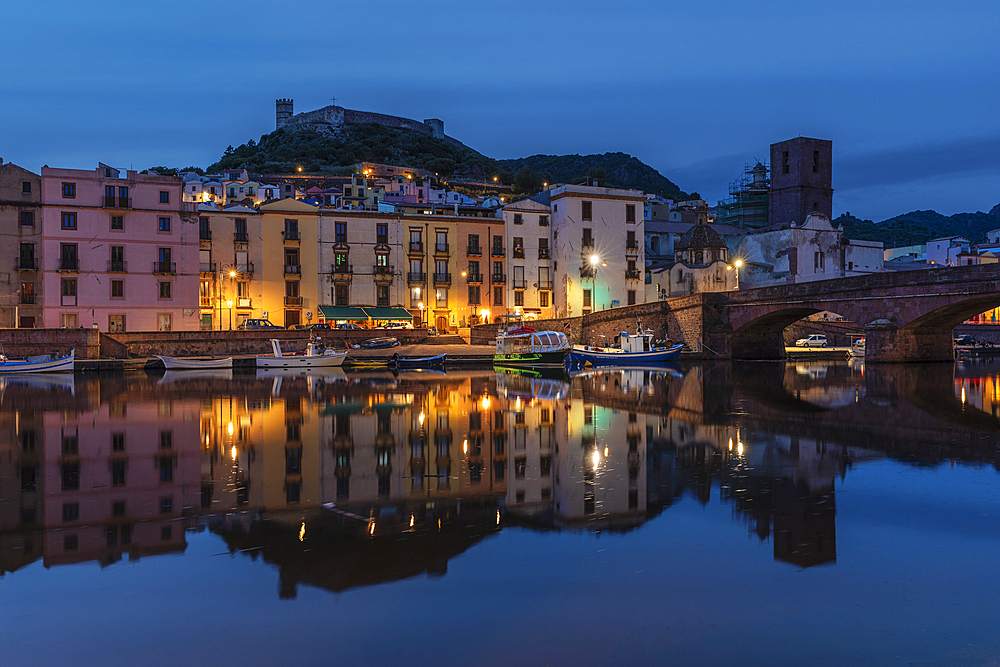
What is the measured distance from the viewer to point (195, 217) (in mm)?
51906

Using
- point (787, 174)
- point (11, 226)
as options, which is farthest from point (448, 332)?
point (787, 174)

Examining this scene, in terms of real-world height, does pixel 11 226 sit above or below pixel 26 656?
above

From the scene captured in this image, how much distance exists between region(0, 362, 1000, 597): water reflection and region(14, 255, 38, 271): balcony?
27.0 meters

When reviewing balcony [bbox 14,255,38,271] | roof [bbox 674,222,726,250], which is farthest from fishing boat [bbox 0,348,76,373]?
roof [bbox 674,222,726,250]

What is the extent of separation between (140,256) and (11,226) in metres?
7.41

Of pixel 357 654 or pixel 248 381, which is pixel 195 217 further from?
pixel 357 654

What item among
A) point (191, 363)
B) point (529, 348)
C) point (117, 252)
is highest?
point (117, 252)

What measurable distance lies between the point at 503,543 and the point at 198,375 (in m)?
34.5

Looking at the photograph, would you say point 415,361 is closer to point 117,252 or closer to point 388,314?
point 388,314

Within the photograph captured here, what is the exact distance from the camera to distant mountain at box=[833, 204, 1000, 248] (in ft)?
421

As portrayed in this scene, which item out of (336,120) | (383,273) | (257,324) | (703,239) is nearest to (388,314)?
(383,273)

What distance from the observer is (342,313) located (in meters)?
55.1

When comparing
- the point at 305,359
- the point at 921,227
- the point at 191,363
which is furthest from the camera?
the point at 921,227

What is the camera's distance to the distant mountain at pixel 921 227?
128m
